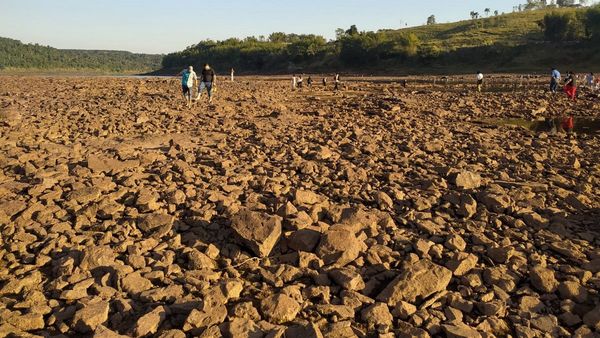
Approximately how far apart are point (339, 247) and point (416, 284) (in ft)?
2.77

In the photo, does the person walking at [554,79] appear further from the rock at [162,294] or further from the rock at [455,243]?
the rock at [162,294]

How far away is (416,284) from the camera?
3.82m

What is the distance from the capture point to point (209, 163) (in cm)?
722

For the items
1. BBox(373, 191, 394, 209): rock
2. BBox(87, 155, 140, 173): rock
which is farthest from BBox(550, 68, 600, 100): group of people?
BBox(87, 155, 140, 173): rock

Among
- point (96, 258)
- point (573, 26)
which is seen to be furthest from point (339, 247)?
point (573, 26)

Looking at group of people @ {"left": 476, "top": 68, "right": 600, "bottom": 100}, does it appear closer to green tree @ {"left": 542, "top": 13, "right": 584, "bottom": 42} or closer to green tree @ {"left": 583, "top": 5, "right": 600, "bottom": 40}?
green tree @ {"left": 583, "top": 5, "right": 600, "bottom": 40}

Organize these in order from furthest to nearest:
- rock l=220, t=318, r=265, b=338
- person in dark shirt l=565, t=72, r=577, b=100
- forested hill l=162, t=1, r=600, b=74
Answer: forested hill l=162, t=1, r=600, b=74 → person in dark shirt l=565, t=72, r=577, b=100 → rock l=220, t=318, r=265, b=338

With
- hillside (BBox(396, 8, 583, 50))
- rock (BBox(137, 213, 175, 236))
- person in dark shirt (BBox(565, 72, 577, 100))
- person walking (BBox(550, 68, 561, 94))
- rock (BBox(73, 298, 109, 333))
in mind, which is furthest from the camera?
hillside (BBox(396, 8, 583, 50))

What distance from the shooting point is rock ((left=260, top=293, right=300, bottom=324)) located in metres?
3.50

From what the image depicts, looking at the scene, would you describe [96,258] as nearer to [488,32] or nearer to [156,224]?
[156,224]

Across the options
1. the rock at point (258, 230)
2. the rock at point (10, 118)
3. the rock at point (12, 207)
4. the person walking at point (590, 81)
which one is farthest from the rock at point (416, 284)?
the person walking at point (590, 81)

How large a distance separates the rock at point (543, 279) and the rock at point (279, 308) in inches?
86.2

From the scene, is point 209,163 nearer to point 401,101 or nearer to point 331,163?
point 331,163

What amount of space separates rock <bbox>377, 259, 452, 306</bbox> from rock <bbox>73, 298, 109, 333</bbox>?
223 cm
